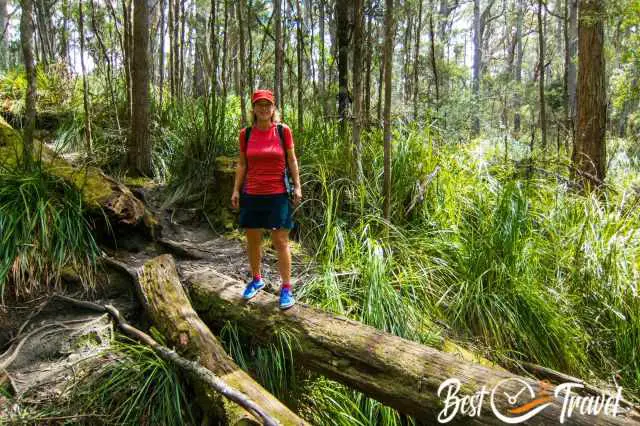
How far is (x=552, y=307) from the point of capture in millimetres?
3531

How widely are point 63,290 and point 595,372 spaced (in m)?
4.28

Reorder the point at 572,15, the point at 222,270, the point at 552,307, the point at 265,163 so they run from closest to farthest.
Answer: the point at 265,163
the point at 552,307
the point at 222,270
the point at 572,15

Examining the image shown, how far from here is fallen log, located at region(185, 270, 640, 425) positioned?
1992mm

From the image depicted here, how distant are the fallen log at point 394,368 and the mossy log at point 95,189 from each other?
4.41 ft

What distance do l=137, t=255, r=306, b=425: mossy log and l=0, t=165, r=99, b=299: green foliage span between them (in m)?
0.59

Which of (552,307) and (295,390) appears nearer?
(295,390)

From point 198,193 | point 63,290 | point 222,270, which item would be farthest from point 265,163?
point 198,193

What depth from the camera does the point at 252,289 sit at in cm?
314

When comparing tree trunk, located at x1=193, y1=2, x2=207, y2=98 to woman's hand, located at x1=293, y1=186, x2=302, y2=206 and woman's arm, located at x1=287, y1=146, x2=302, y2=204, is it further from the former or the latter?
woman's hand, located at x1=293, y1=186, x2=302, y2=206

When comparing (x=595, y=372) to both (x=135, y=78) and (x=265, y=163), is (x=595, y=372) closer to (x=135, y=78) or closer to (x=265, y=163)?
(x=265, y=163)

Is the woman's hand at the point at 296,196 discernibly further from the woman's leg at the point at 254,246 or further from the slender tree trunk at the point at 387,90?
the slender tree trunk at the point at 387,90

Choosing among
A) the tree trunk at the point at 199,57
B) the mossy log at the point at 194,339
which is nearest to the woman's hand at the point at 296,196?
the mossy log at the point at 194,339

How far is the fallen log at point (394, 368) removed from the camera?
78.4 inches

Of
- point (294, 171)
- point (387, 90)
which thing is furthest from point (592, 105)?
point (294, 171)
